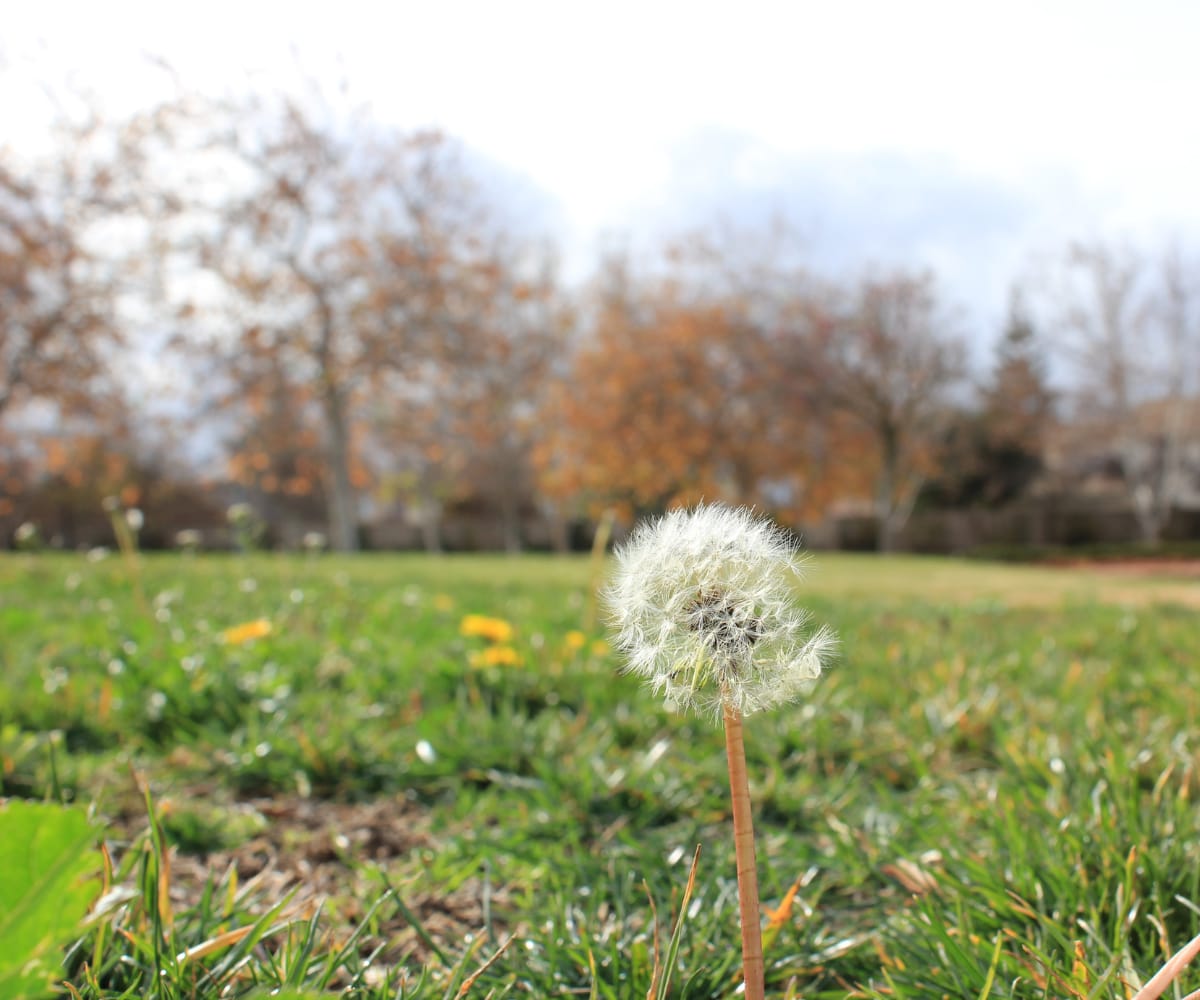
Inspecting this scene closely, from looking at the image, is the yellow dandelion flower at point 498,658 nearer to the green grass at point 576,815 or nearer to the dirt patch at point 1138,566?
the green grass at point 576,815

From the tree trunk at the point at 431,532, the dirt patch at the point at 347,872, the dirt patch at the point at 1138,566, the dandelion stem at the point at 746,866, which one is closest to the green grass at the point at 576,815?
the dirt patch at the point at 347,872

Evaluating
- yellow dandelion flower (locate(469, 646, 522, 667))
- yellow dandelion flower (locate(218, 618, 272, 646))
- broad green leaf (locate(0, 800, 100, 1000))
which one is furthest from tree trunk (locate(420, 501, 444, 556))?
broad green leaf (locate(0, 800, 100, 1000))

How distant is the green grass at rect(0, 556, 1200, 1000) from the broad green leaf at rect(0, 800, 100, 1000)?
0.50 meters

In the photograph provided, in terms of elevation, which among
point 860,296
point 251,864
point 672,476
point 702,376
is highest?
point 860,296

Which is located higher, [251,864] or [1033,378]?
[1033,378]

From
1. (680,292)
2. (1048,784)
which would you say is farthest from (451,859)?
(680,292)

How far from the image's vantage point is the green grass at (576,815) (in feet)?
4.06

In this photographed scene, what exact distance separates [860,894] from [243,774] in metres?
1.50

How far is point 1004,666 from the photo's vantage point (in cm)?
353

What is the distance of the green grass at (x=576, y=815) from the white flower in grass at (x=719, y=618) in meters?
0.36

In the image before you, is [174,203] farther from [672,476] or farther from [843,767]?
[843,767]

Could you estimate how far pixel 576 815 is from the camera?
6.31 ft

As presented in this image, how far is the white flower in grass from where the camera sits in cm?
88

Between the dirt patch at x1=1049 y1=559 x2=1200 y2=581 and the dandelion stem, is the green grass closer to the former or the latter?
the dandelion stem
